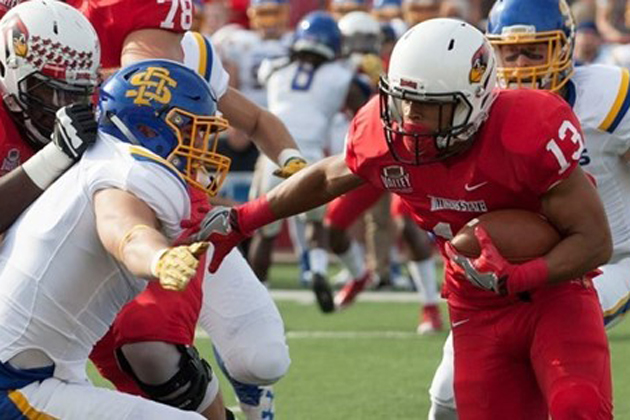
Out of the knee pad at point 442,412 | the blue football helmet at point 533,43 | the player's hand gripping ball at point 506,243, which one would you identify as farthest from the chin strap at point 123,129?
the blue football helmet at point 533,43

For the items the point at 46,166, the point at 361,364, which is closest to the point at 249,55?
the point at 361,364

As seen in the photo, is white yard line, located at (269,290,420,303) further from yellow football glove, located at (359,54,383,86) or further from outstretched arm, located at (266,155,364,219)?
outstretched arm, located at (266,155,364,219)

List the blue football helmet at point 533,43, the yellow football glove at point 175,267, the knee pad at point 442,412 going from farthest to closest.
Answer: the blue football helmet at point 533,43
the knee pad at point 442,412
the yellow football glove at point 175,267

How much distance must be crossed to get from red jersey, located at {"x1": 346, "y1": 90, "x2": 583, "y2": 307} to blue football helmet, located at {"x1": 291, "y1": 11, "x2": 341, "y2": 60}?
18.8 feet

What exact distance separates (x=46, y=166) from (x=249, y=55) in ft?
27.0

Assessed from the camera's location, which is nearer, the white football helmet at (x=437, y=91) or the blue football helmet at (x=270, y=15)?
the white football helmet at (x=437, y=91)

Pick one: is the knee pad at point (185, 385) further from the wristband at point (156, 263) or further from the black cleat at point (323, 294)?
the black cleat at point (323, 294)

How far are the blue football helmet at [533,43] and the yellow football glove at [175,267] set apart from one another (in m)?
2.01

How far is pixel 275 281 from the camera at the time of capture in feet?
36.8

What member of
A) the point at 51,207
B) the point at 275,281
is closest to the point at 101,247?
the point at 51,207

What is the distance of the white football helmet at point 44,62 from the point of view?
4.45 meters

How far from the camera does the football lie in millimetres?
4234

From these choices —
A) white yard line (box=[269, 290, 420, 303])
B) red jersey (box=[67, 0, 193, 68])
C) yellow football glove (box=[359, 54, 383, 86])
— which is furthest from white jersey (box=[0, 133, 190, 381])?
yellow football glove (box=[359, 54, 383, 86])

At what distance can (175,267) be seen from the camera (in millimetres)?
3439
